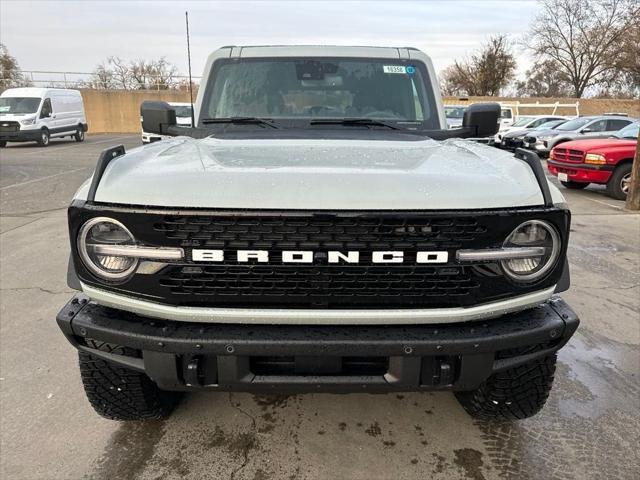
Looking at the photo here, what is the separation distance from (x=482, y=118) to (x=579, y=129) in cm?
1498

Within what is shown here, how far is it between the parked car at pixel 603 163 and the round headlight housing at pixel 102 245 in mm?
10299

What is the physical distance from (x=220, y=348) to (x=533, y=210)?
1332mm

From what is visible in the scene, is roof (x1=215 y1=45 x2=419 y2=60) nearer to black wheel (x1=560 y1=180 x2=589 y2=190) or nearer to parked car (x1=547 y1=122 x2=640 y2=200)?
parked car (x1=547 y1=122 x2=640 y2=200)

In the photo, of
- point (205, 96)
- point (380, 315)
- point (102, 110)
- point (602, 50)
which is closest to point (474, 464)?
point (380, 315)

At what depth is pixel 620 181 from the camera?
9969mm

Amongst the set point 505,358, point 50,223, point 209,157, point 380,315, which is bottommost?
point 50,223

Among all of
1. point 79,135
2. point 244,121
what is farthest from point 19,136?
point 244,121

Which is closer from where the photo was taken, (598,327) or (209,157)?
(209,157)

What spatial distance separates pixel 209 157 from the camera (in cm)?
229

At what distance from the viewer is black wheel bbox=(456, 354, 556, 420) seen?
2.36 meters

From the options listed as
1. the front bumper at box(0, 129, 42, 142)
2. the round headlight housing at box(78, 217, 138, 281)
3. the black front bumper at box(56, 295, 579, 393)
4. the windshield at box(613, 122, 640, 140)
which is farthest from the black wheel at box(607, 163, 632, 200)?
the front bumper at box(0, 129, 42, 142)

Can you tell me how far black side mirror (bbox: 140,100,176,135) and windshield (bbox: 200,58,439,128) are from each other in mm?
253

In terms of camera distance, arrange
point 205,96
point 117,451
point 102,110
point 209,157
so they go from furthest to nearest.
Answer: point 102,110
point 205,96
point 117,451
point 209,157

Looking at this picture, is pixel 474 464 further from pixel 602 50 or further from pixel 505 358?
pixel 602 50
